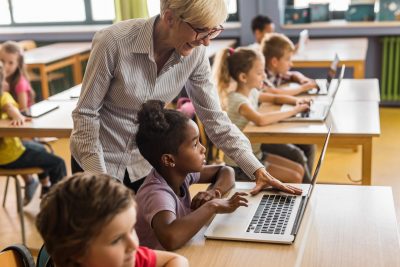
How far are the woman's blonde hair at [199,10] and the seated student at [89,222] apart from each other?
607mm

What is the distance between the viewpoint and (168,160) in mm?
1671

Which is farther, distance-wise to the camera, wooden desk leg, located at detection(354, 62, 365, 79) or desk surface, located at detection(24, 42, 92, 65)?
desk surface, located at detection(24, 42, 92, 65)

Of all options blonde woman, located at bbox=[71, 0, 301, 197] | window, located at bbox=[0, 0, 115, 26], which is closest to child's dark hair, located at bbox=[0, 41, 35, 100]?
blonde woman, located at bbox=[71, 0, 301, 197]

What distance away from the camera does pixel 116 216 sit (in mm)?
1062

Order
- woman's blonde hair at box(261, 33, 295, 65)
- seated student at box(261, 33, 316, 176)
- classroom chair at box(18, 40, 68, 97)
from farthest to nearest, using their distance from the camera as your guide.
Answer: classroom chair at box(18, 40, 68, 97) → woman's blonde hair at box(261, 33, 295, 65) → seated student at box(261, 33, 316, 176)

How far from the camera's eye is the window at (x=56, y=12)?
632cm

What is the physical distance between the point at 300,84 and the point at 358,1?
88.8 inches

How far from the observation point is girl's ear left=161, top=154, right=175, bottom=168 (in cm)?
167

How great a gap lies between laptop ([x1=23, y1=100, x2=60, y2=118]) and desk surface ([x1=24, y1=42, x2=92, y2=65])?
190cm

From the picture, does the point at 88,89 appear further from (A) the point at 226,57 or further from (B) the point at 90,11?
(B) the point at 90,11

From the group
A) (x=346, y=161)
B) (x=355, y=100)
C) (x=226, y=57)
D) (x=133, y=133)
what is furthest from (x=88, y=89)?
(x=346, y=161)

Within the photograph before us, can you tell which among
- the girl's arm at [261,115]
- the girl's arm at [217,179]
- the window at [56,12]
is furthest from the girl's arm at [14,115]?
the window at [56,12]

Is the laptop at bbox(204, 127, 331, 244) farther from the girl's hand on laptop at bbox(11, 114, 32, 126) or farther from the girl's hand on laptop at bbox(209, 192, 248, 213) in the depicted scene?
the girl's hand on laptop at bbox(11, 114, 32, 126)

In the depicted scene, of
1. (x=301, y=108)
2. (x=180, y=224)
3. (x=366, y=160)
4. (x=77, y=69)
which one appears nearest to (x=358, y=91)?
(x=301, y=108)
